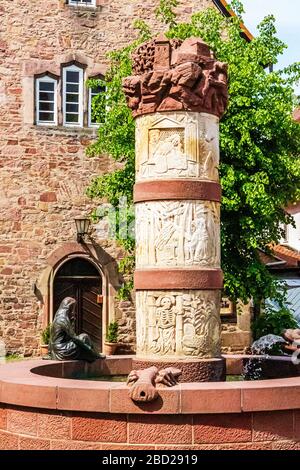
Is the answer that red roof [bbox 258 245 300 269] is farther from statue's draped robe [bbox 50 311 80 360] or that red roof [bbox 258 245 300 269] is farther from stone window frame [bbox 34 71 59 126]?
statue's draped robe [bbox 50 311 80 360]

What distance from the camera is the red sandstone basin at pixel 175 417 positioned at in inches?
250

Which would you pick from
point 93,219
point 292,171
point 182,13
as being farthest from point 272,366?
point 182,13

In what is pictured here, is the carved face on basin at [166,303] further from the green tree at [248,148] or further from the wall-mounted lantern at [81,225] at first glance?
the wall-mounted lantern at [81,225]

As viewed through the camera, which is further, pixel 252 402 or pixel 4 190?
pixel 4 190

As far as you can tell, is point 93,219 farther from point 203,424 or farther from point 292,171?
point 203,424

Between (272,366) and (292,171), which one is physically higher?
(292,171)

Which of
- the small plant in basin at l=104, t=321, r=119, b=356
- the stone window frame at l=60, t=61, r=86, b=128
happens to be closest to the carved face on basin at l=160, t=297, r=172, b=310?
the small plant in basin at l=104, t=321, r=119, b=356

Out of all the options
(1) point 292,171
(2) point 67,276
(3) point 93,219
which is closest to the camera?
(1) point 292,171

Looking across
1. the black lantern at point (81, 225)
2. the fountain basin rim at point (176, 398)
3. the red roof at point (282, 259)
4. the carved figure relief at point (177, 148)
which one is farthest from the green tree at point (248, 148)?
the fountain basin rim at point (176, 398)

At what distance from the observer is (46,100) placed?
1853cm

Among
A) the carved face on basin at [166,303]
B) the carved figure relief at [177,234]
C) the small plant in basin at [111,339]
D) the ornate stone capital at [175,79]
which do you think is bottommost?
the small plant in basin at [111,339]

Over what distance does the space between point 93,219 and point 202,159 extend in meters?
9.32

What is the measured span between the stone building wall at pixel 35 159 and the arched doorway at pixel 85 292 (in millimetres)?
437

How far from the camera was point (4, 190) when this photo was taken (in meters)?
18.0
